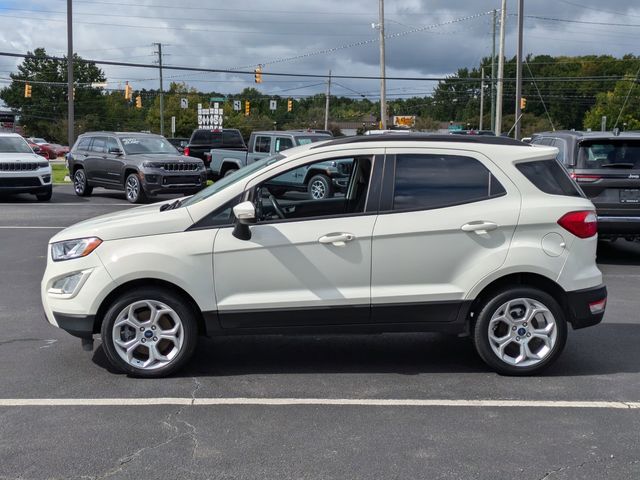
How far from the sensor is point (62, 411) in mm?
4855

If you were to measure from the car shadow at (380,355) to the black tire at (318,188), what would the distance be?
4.30 ft

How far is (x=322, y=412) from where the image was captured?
16.0ft

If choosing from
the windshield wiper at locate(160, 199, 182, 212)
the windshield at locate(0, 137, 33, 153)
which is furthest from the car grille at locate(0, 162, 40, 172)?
the windshield wiper at locate(160, 199, 182, 212)

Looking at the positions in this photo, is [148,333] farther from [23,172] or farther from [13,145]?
[13,145]

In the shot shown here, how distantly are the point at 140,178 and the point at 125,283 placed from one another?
1452 cm

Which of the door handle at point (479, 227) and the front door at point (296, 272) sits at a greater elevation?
the door handle at point (479, 227)

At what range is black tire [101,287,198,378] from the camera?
537 centimetres

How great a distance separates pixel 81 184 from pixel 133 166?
311 centimetres

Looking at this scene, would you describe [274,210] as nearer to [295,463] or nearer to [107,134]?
[295,463]

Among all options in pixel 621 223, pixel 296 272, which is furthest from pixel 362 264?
pixel 621 223

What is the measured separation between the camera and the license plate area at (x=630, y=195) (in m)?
10.1

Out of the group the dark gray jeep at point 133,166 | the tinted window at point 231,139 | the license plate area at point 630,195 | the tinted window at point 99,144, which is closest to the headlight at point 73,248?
the license plate area at point 630,195

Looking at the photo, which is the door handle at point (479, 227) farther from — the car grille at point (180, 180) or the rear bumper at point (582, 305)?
the car grille at point (180, 180)

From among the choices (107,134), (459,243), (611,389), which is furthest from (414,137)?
(107,134)
